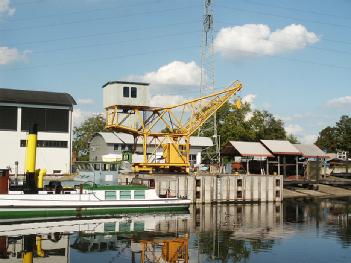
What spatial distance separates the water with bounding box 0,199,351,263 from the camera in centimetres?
2525

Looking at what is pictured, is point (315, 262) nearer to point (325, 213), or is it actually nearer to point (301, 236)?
point (301, 236)

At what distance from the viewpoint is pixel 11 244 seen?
27109 millimetres

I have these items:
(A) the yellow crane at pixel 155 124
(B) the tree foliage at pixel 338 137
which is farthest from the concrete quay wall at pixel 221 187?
(B) the tree foliage at pixel 338 137

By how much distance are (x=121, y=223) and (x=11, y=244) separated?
1022 centimetres

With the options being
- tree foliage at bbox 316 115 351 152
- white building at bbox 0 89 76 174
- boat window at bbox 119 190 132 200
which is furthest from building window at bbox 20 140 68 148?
tree foliage at bbox 316 115 351 152

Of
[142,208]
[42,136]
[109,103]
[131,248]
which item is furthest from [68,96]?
[131,248]

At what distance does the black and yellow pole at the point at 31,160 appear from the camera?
35.3 metres

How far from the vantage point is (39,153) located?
64.9 meters

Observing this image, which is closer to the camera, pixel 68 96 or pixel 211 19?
pixel 68 96

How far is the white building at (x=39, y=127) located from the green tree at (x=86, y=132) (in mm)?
40391

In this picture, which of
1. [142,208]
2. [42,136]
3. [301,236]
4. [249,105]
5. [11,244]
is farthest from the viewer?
[249,105]

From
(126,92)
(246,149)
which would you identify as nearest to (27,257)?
(126,92)

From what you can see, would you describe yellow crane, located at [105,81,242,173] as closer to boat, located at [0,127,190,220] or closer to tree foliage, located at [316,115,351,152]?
boat, located at [0,127,190,220]

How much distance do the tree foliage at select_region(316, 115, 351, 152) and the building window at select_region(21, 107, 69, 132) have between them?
267 feet
